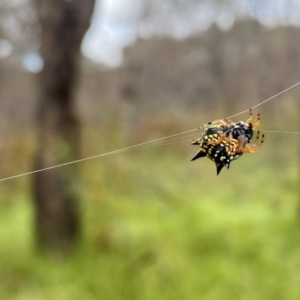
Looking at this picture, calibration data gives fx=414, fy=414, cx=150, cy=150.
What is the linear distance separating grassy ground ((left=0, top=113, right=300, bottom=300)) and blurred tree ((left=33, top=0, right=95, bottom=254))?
0.09 metres

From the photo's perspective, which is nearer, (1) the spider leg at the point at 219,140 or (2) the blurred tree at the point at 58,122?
(1) the spider leg at the point at 219,140

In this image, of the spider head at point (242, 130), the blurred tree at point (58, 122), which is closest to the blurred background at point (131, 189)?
the blurred tree at point (58, 122)

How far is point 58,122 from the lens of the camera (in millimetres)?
2229

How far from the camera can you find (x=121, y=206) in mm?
2295

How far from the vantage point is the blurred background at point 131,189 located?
2.08m

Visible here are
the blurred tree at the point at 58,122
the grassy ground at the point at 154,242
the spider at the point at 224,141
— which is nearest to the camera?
the spider at the point at 224,141

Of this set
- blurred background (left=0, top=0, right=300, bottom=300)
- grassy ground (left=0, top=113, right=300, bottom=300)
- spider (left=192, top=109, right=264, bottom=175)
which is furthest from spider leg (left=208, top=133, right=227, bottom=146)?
grassy ground (left=0, top=113, right=300, bottom=300)

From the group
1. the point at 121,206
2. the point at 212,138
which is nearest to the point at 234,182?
the point at 121,206

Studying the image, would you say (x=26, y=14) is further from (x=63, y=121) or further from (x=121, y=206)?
(x=121, y=206)

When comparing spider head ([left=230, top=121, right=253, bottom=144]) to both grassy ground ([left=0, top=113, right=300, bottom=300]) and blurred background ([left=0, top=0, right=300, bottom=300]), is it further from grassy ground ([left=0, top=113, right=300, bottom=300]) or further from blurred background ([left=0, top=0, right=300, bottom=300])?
grassy ground ([left=0, top=113, right=300, bottom=300])

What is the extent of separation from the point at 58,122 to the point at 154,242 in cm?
83

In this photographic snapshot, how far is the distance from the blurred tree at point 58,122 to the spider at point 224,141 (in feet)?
4.29

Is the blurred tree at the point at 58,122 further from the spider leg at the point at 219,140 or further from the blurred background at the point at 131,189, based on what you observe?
the spider leg at the point at 219,140

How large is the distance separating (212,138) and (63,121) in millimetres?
1490
